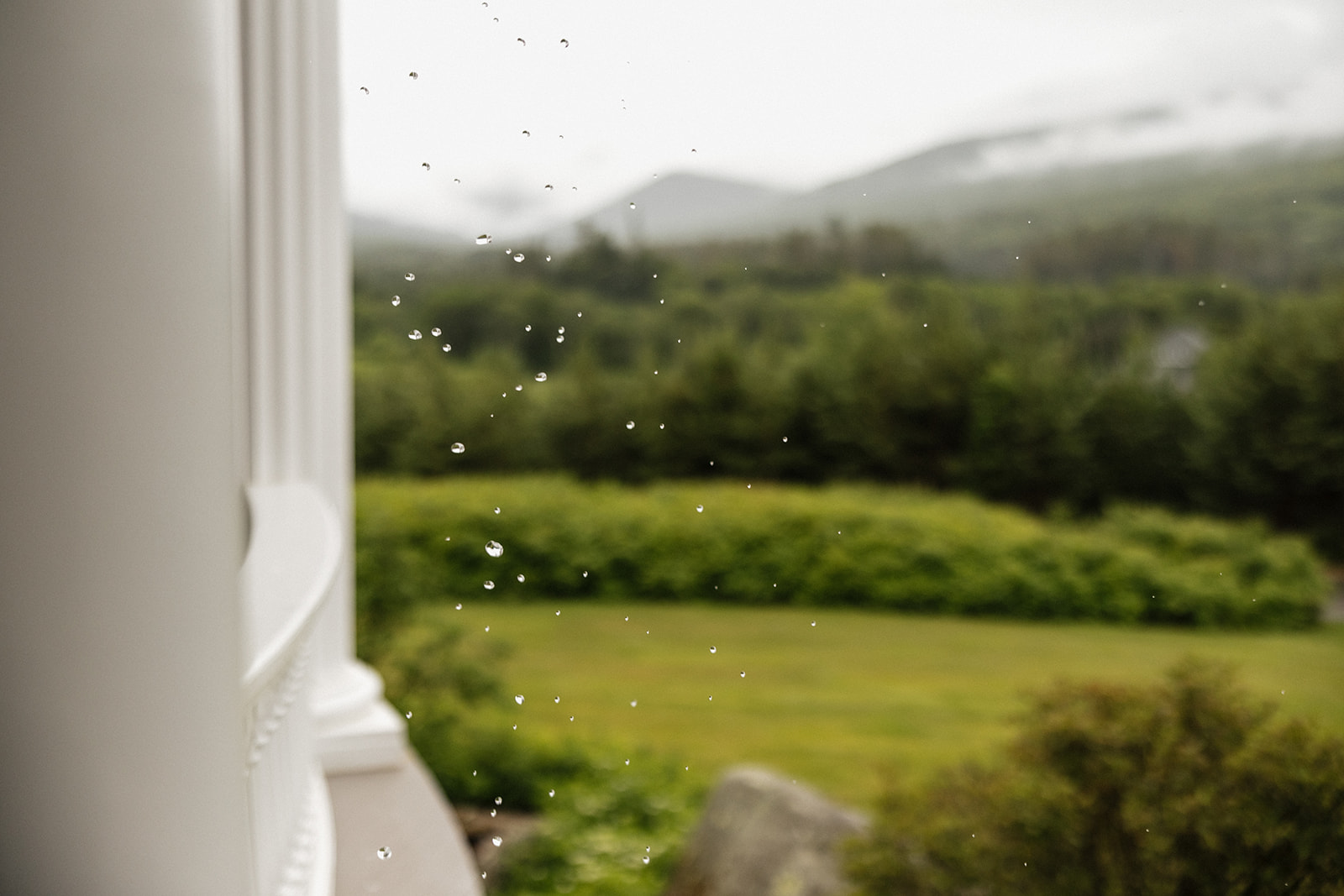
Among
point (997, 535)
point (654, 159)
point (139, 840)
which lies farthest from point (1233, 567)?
point (139, 840)

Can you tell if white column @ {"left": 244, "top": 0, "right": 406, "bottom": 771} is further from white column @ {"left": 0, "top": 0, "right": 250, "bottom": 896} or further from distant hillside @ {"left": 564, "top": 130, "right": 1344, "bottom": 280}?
distant hillside @ {"left": 564, "top": 130, "right": 1344, "bottom": 280}

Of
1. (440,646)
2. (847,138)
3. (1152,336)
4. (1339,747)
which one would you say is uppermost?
(847,138)

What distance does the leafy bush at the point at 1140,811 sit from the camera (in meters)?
3.18

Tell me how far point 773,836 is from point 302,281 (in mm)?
2362

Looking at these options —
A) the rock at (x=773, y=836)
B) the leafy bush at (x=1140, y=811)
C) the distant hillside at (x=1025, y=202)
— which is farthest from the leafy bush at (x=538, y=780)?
the distant hillside at (x=1025, y=202)

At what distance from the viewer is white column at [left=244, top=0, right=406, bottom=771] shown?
106 inches

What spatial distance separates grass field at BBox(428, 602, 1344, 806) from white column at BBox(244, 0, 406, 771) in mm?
3363

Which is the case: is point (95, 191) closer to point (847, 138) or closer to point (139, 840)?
point (139, 840)

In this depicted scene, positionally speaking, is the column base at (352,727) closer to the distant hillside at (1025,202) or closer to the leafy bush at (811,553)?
the leafy bush at (811,553)

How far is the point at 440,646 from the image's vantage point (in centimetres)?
580

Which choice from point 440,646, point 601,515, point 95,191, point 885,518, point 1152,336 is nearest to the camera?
point 95,191

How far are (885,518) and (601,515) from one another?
6.07ft

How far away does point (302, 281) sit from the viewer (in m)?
2.79

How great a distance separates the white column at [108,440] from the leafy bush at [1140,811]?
9.50 ft
